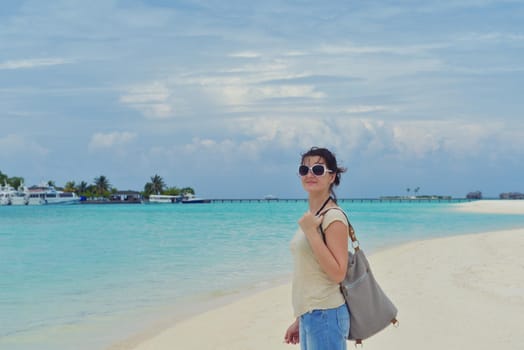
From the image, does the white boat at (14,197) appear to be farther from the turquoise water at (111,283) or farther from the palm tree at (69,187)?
the turquoise water at (111,283)

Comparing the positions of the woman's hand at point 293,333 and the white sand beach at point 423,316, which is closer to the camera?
the woman's hand at point 293,333

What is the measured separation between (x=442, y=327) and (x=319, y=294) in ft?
15.2

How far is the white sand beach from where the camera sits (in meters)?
7.05

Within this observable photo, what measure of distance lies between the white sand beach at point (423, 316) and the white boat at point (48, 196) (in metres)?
154

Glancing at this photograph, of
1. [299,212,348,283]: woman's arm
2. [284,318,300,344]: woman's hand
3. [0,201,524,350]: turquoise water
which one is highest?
[299,212,348,283]: woman's arm

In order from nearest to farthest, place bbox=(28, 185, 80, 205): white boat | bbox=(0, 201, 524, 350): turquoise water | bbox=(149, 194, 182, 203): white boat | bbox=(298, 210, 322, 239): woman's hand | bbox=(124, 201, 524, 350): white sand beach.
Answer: bbox=(298, 210, 322, 239): woman's hand → bbox=(124, 201, 524, 350): white sand beach → bbox=(0, 201, 524, 350): turquoise water → bbox=(28, 185, 80, 205): white boat → bbox=(149, 194, 182, 203): white boat

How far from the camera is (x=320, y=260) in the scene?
10.8 ft

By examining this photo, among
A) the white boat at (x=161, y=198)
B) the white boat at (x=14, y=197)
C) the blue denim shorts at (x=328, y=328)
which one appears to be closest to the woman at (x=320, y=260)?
the blue denim shorts at (x=328, y=328)

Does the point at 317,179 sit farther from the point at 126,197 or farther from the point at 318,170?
the point at 126,197

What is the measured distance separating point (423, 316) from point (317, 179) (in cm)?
530

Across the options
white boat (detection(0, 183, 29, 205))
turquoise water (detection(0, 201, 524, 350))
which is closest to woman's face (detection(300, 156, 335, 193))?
turquoise water (detection(0, 201, 524, 350))

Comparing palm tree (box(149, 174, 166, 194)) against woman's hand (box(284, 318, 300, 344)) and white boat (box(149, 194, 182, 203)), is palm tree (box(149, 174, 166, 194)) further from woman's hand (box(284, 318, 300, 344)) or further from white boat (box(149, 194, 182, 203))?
woman's hand (box(284, 318, 300, 344))

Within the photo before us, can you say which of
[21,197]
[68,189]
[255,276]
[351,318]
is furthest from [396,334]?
[68,189]

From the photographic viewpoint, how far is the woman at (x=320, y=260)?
3.30 m
